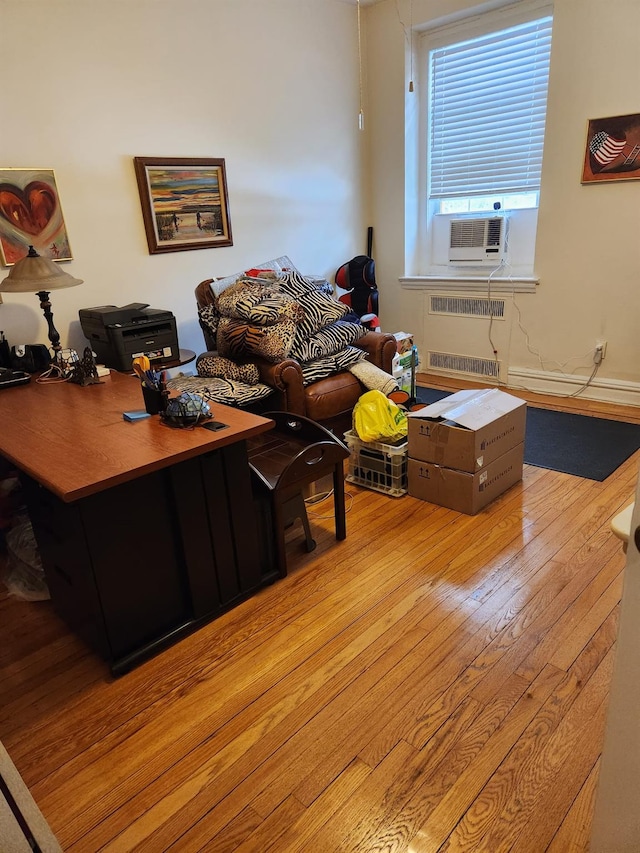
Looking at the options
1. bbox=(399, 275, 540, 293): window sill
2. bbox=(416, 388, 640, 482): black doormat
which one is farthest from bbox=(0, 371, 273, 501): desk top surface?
bbox=(399, 275, 540, 293): window sill

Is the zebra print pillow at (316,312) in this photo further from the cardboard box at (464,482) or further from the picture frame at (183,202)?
the cardboard box at (464,482)

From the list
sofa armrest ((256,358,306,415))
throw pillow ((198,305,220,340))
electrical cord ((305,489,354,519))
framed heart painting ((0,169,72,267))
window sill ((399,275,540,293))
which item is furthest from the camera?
window sill ((399,275,540,293))

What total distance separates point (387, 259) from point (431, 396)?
1.45 m

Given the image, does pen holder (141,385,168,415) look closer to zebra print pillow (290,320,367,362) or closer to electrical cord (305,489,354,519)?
electrical cord (305,489,354,519)

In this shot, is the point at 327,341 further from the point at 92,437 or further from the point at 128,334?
the point at 92,437

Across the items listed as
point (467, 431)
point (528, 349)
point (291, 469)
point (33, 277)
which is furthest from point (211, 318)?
point (528, 349)

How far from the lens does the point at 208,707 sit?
5.31ft

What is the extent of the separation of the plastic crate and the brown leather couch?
31 centimetres

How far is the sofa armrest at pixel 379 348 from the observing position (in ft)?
11.5

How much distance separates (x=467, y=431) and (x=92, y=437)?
1527 mm

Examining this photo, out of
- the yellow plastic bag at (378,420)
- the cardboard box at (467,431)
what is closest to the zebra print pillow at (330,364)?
the yellow plastic bag at (378,420)

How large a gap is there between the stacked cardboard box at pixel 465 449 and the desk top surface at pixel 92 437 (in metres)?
0.95

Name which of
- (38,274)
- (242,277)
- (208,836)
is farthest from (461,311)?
(208,836)

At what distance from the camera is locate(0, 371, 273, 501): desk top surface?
5.09ft
